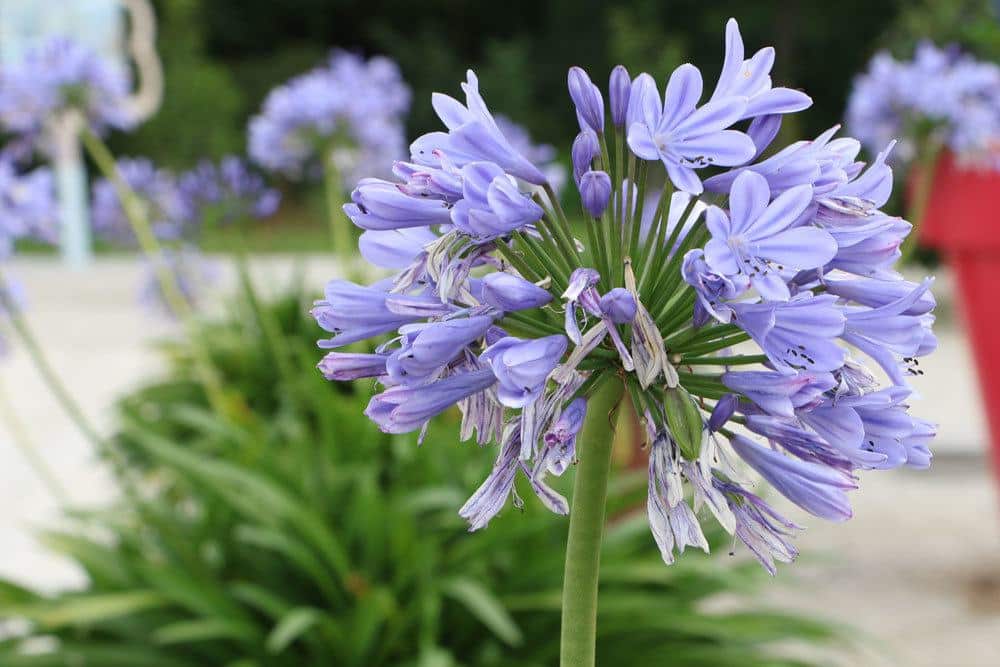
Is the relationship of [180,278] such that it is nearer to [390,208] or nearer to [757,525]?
[390,208]

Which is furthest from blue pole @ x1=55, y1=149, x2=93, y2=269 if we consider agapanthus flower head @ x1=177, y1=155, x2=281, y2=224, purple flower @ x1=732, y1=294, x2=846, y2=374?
purple flower @ x1=732, y1=294, x2=846, y2=374

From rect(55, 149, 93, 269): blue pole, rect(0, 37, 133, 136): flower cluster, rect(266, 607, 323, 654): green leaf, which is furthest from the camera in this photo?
rect(55, 149, 93, 269): blue pole

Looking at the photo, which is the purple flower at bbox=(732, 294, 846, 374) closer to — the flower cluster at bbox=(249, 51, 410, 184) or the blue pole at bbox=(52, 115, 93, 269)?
the flower cluster at bbox=(249, 51, 410, 184)

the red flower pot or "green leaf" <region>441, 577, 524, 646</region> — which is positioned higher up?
the red flower pot

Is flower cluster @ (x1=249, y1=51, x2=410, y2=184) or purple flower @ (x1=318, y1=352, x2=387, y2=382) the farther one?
flower cluster @ (x1=249, y1=51, x2=410, y2=184)

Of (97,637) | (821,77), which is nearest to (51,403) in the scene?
(97,637)

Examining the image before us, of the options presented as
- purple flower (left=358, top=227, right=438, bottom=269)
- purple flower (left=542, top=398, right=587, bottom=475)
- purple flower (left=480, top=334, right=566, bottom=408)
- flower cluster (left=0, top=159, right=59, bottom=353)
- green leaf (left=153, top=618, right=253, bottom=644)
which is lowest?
green leaf (left=153, top=618, right=253, bottom=644)

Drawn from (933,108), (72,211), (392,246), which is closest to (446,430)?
(933,108)

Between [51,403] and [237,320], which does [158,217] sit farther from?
[51,403]
